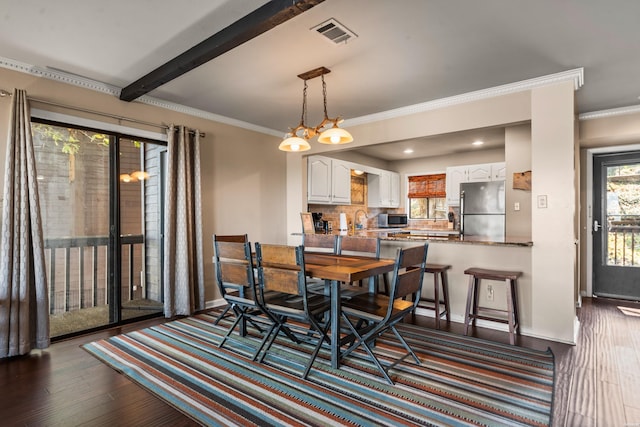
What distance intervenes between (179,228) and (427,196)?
203 inches

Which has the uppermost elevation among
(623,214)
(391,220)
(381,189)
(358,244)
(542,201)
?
(381,189)

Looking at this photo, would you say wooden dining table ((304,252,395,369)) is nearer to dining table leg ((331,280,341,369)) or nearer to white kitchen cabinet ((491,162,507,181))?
dining table leg ((331,280,341,369))

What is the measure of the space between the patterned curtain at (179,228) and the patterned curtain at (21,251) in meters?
1.13

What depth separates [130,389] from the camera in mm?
2305

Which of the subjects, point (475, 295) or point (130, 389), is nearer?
point (130, 389)

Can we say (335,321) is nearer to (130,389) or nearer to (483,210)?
(130,389)

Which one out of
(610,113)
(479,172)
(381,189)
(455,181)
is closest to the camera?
(610,113)

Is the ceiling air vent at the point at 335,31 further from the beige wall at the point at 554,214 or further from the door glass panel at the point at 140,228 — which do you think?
the door glass panel at the point at 140,228

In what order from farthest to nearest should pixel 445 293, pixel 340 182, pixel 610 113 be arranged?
pixel 340 182 → pixel 610 113 → pixel 445 293

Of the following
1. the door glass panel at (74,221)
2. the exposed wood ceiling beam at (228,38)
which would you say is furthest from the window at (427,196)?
the door glass panel at (74,221)

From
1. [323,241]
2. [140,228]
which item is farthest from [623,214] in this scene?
[140,228]

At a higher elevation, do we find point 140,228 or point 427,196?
point 427,196

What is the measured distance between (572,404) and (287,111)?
379cm

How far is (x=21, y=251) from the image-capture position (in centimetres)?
285
